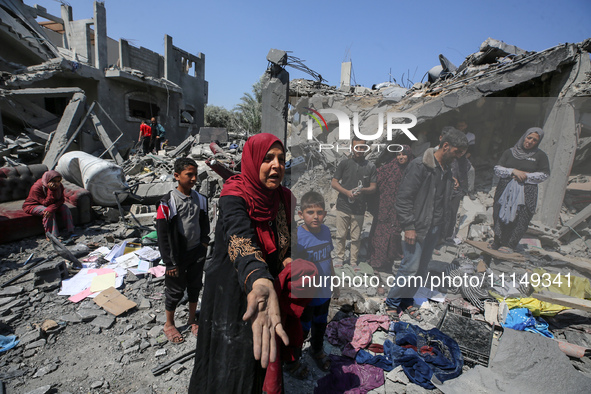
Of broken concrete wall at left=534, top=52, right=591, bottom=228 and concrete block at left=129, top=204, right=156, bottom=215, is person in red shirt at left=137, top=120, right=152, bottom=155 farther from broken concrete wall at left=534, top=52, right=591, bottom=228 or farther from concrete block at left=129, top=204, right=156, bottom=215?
broken concrete wall at left=534, top=52, right=591, bottom=228

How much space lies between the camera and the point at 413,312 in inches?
136

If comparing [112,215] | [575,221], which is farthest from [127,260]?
[575,221]

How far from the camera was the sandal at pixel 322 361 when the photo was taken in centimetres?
267

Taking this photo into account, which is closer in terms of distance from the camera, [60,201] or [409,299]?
[409,299]

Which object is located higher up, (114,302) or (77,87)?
(77,87)

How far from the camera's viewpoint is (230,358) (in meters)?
1.65

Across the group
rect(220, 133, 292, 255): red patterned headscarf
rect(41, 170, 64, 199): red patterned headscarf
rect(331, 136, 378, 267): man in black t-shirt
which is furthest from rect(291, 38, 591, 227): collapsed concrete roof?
rect(41, 170, 64, 199): red patterned headscarf

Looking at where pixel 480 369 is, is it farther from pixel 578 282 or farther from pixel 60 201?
pixel 60 201

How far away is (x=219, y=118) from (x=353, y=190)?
25742mm

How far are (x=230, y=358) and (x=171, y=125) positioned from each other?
53.4 ft

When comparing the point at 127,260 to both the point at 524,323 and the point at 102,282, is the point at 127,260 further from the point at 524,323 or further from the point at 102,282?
the point at 524,323

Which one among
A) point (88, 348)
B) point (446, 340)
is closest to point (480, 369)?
point (446, 340)

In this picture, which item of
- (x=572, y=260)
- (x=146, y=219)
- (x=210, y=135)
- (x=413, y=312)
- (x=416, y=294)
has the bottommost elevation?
(x=413, y=312)

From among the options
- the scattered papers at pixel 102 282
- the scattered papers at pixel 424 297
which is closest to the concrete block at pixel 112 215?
the scattered papers at pixel 102 282
